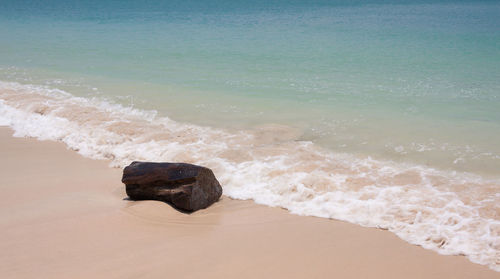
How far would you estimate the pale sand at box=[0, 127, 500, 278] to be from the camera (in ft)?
13.7

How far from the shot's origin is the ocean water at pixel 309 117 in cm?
580

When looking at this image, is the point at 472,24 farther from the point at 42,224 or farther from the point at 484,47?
the point at 42,224

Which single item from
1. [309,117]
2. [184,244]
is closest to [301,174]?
[184,244]

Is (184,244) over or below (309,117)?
over

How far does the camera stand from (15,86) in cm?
1295

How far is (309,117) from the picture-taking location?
31.7ft

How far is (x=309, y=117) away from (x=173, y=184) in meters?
4.80

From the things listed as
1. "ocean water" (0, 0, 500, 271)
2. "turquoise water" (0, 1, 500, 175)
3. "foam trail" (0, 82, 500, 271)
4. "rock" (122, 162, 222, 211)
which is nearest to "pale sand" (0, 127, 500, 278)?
"rock" (122, 162, 222, 211)

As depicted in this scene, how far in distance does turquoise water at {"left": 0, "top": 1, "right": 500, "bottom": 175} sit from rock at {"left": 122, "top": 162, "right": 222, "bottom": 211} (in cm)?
316

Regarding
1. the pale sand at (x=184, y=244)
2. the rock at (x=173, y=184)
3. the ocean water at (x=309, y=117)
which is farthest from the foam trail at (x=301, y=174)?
the rock at (x=173, y=184)

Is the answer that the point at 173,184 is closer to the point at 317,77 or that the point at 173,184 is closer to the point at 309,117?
the point at 309,117

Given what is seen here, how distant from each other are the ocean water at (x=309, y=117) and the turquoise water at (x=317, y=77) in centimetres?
6

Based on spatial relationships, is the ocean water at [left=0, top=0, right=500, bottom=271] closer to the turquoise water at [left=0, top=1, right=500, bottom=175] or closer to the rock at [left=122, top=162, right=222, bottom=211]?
the turquoise water at [left=0, top=1, right=500, bottom=175]

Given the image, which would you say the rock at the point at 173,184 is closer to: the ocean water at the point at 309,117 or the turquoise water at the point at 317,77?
the ocean water at the point at 309,117
